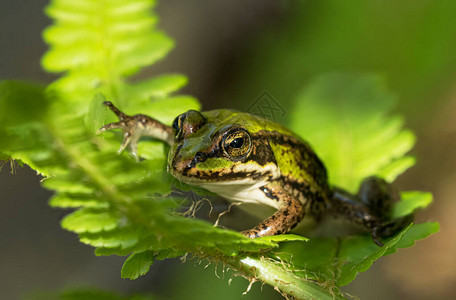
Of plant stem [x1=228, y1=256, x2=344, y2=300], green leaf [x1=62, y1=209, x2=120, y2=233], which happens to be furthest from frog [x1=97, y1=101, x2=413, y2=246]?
green leaf [x1=62, y1=209, x2=120, y2=233]

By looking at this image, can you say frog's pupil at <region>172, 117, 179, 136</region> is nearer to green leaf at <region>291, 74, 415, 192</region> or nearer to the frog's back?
the frog's back

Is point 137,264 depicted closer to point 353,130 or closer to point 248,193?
point 248,193

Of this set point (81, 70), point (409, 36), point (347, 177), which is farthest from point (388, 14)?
point (81, 70)

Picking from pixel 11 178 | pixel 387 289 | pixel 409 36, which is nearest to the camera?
pixel 387 289

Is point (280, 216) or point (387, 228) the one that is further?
point (387, 228)

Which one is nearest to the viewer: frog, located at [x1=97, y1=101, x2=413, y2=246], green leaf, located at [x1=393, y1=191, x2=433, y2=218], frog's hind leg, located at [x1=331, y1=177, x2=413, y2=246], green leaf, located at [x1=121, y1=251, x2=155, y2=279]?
green leaf, located at [x1=121, y1=251, x2=155, y2=279]

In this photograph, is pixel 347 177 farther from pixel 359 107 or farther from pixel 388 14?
pixel 388 14

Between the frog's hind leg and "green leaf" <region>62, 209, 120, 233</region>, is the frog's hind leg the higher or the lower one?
the higher one

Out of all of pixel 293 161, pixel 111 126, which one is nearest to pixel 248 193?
pixel 293 161
